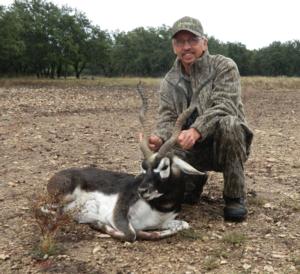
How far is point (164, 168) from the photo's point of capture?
15.8ft

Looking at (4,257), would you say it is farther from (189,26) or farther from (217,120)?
(189,26)

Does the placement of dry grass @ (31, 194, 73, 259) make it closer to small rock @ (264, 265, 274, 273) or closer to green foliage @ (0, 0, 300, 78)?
small rock @ (264, 265, 274, 273)

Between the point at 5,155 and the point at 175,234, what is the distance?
4699 millimetres

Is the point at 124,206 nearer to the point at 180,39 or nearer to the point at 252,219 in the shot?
the point at 252,219

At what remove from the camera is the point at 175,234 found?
4992 mm

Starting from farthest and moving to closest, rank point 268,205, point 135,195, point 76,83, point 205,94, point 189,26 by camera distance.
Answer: point 76,83 < point 268,205 < point 205,94 < point 189,26 < point 135,195

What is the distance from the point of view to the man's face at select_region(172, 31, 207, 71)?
5.40 m

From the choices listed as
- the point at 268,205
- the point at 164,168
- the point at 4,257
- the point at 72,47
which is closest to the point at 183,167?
the point at 164,168

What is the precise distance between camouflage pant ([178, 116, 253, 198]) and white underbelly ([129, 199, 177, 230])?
78 cm

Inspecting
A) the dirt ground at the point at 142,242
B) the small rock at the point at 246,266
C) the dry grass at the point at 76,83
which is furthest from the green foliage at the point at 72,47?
the small rock at the point at 246,266

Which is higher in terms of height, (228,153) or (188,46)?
(188,46)

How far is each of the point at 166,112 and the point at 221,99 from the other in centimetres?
80

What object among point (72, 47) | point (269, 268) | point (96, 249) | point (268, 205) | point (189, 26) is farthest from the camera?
point (72, 47)

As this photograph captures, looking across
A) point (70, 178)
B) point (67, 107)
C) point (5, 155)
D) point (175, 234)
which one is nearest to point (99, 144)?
point (5, 155)
